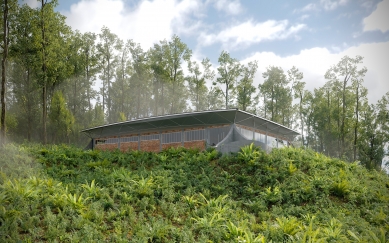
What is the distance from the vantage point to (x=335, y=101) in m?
48.5

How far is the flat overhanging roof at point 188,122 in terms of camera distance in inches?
938

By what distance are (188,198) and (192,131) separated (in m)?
12.6

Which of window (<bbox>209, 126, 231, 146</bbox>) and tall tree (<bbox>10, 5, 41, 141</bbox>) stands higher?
tall tree (<bbox>10, 5, 41, 141</bbox>)

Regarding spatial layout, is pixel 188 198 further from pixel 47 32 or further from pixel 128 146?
pixel 47 32

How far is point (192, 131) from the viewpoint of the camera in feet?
85.4

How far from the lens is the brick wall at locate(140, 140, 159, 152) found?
28.0 metres

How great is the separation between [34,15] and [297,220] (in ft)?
97.2

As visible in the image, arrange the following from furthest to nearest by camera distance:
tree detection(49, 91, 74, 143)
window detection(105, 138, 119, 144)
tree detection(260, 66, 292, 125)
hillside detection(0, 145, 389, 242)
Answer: tree detection(260, 66, 292, 125)
tree detection(49, 91, 74, 143)
window detection(105, 138, 119, 144)
hillside detection(0, 145, 389, 242)

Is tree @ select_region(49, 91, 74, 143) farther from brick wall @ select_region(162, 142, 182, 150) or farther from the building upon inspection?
brick wall @ select_region(162, 142, 182, 150)

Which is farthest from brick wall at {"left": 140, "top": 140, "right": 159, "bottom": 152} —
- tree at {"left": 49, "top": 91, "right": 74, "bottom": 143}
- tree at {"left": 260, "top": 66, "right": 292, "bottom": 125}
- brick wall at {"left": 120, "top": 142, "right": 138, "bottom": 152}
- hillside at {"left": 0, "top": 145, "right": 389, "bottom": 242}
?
tree at {"left": 260, "top": 66, "right": 292, "bottom": 125}

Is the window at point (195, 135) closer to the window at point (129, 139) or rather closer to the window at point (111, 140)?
the window at point (129, 139)

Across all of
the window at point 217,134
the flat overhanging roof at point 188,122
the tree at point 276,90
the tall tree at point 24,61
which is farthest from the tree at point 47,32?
the tree at point 276,90

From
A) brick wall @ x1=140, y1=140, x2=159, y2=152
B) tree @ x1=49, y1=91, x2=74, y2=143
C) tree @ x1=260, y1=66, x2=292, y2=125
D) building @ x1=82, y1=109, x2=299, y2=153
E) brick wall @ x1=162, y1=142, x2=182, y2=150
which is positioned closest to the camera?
building @ x1=82, y1=109, x2=299, y2=153

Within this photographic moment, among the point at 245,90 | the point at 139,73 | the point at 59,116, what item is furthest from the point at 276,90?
the point at 59,116
